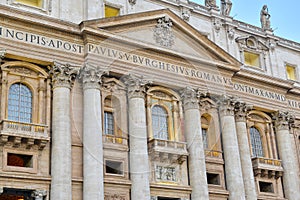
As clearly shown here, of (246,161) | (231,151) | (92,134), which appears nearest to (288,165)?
(246,161)

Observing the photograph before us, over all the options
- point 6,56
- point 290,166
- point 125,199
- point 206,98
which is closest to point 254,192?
point 290,166

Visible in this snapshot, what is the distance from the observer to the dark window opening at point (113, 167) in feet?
94.9

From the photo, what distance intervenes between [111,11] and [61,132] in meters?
9.89

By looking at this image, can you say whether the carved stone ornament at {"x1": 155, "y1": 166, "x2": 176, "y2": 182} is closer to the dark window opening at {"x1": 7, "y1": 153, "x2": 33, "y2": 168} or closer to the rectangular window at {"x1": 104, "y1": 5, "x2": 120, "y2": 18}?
the dark window opening at {"x1": 7, "y1": 153, "x2": 33, "y2": 168}

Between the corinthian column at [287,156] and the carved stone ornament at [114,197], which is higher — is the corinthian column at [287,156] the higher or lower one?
the higher one

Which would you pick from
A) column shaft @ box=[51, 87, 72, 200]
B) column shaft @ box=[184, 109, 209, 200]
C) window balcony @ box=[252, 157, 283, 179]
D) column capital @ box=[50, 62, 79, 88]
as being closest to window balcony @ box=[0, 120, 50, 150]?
column shaft @ box=[51, 87, 72, 200]

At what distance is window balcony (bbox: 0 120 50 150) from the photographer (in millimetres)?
25766

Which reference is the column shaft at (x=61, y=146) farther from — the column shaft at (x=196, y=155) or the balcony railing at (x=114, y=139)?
the column shaft at (x=196, y=155)

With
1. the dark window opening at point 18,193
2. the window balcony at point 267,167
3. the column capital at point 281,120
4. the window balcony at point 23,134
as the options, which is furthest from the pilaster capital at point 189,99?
the dark window opening at point 18,193

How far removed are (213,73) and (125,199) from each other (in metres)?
10.9

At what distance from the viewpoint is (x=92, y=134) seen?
27781mm

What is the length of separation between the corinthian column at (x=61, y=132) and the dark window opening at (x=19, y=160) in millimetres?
1225

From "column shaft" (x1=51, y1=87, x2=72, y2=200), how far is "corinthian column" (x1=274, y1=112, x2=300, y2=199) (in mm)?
15994

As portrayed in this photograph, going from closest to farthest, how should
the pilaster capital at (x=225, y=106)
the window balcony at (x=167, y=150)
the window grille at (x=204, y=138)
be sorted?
the window balcony at (x=167, y=150)
the window grille at (x=204, y=138)
the pilaster capital at (x=225, y=106)
